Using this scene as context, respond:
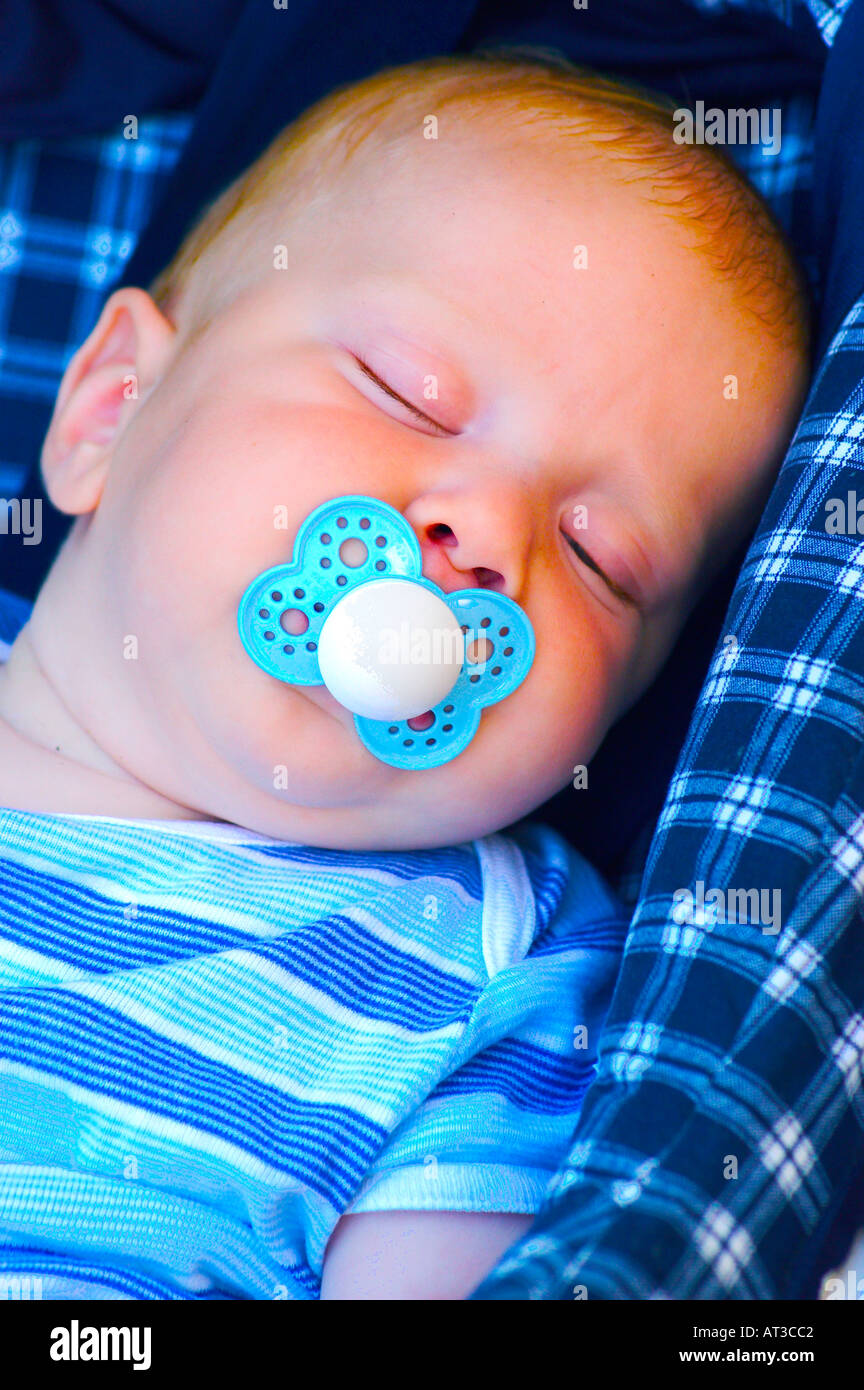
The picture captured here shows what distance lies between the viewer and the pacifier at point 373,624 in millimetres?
991

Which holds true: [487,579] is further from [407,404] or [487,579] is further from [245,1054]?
[245,1054]

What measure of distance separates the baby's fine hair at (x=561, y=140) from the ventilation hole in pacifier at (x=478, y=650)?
0.41m

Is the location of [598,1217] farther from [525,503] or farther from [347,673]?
[525,503]

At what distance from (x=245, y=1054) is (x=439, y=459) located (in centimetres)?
49

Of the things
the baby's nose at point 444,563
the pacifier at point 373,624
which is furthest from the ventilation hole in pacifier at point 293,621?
the baby's nose at point 444,563

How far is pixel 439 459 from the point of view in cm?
103

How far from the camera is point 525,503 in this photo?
3.41ft

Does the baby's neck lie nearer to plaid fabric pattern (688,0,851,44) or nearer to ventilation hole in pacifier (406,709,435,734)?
ventilation hole in pacifier (406,709,435,734)

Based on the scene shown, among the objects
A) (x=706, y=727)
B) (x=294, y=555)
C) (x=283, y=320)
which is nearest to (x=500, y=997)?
(x=706, y=727)

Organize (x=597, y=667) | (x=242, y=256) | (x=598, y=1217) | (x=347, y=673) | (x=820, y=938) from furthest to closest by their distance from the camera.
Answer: (x=242, y=256)
(x=597, y=667)
(x=347, y=673)
(x=820, y=938)
(x=598, y=1217)

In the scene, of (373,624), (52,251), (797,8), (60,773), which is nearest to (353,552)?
(373,624)

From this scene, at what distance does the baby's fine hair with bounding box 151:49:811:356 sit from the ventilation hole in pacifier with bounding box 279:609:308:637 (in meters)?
0.36

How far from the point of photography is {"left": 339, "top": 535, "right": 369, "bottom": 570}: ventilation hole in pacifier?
39.6 inches
